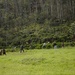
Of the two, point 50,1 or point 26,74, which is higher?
point 50,1

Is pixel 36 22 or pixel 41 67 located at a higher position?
pixel 36 22

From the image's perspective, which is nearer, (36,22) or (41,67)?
(41,67)

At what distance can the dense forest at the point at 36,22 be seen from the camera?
13038cm

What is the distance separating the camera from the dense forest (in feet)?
428

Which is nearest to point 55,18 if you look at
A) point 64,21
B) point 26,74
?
point 64,21

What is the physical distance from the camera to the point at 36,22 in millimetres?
159625

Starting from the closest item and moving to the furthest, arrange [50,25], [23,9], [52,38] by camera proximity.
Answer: [52,38] < [50,25] < [23,9]

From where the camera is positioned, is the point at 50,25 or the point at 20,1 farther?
the point at 20,1

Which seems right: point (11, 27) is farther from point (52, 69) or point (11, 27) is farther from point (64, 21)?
point (52, 69)

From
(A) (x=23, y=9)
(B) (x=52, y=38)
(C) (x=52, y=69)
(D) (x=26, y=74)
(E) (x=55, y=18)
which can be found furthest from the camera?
(A) (x=23, y=9)

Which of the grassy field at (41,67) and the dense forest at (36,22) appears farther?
the dense forest at (36,22)

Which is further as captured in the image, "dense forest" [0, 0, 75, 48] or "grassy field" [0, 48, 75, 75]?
"dense forest" [0, 0, 75, 48]

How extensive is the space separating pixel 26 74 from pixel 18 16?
130 metres

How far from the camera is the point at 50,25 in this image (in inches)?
5969
